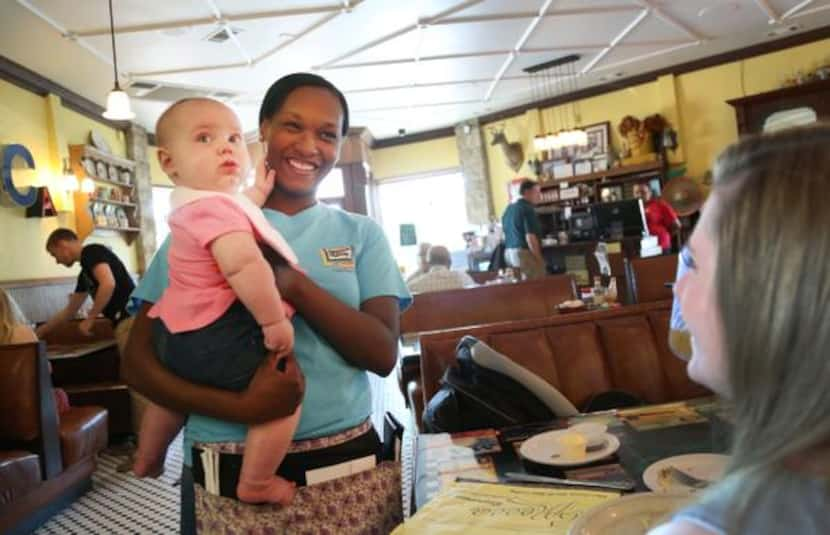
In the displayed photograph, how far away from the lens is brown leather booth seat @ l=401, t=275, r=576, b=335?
133 inches

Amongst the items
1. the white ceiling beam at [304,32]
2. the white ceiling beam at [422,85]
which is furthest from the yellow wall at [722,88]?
the white ceiling beam at [304,32]

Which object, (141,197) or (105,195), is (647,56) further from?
(105,195)

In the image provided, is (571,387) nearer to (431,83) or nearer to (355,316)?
(355,316)

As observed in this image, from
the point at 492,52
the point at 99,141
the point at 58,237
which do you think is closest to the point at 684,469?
the point at 58,237

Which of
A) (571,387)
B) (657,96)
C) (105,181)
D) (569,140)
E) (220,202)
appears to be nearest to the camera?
(220,202)

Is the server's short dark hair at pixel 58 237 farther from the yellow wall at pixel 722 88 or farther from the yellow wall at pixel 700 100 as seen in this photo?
the yellow wall at pixel 722 88

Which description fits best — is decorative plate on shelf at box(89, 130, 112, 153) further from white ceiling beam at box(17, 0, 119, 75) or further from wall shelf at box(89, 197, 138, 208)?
white ceiling beam at box(17, 0, 119, 75)

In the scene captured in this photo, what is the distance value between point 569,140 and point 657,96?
193 centimetres

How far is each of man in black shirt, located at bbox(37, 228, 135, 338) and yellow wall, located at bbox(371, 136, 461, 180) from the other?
21.9 ft

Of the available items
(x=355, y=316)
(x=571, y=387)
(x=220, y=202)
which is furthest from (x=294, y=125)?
(x=571, y=387)

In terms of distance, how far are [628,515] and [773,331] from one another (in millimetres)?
439

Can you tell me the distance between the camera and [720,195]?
474mm

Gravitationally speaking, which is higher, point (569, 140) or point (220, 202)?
point (569, 140)

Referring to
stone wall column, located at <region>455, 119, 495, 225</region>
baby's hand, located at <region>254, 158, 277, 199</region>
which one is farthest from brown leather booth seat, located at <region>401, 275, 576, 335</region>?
stone wall column, located at <region>455, 119, 495, 225</region>
